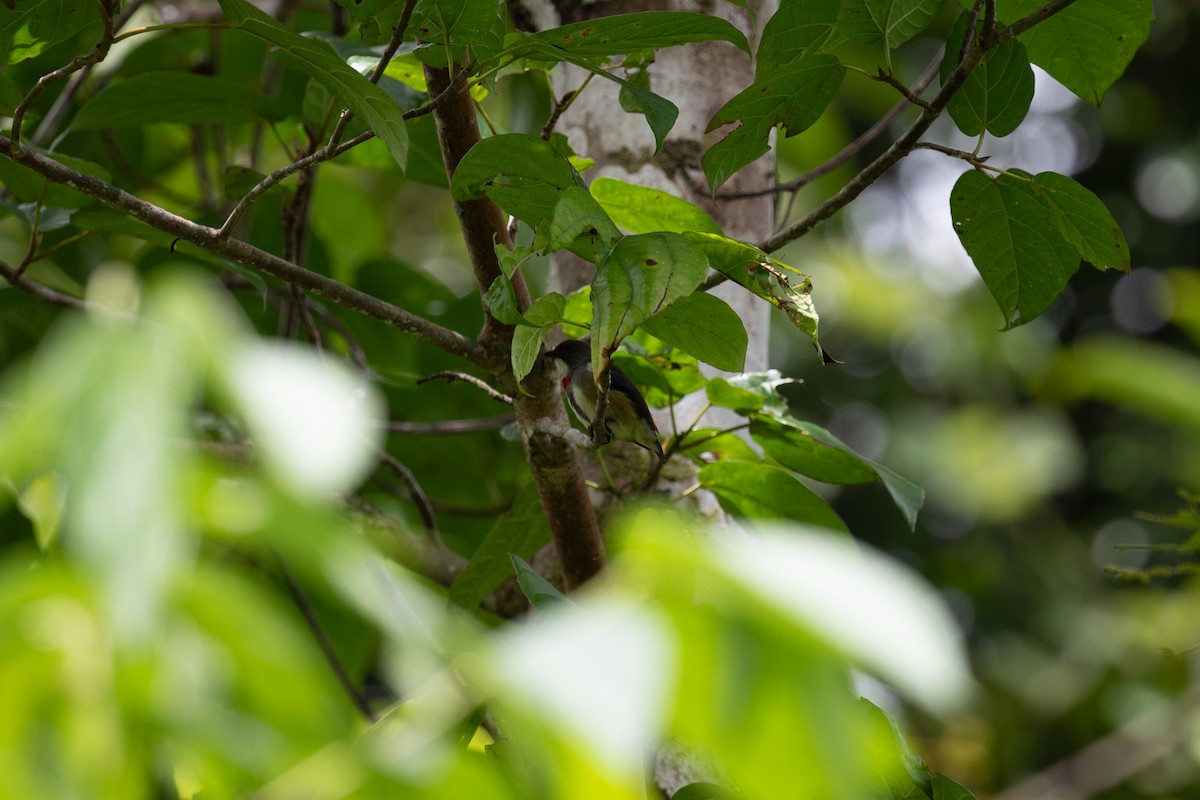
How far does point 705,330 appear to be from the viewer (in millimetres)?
1410

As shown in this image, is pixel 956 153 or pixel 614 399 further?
pixel 614 399

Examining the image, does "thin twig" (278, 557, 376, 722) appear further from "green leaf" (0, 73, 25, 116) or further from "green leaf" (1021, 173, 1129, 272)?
"green leaf" (1021, 173, 1129, 272)

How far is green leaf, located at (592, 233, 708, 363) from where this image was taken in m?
1.14

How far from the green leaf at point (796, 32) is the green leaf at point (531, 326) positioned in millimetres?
518

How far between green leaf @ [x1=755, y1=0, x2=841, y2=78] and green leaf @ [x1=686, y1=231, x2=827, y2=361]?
36 cm

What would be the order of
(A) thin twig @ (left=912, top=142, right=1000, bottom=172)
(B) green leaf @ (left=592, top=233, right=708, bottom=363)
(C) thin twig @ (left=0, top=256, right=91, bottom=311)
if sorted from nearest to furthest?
(B) green leaf @ (left=592, top=233, right=708, bottom=363) < (A) thin twig @ (left=912, top=142, right=1000, bottom=172) < (C) thin twig @ (left=0, top=256, right=91, bottom=311)

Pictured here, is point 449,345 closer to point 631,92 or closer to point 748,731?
point 631,92

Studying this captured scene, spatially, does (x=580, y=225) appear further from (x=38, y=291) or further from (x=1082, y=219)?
(x=38, y=291)

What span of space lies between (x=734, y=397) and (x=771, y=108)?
0.49 meters

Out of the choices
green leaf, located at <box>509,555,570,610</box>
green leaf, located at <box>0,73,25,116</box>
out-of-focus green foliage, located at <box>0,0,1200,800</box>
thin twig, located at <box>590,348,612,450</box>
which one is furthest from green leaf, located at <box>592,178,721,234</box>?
green leaf, located at <box>0,73,25,116</box>

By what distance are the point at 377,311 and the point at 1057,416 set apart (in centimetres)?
730

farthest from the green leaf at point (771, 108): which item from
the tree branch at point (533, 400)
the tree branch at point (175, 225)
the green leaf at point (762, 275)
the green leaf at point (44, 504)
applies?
the green leaf at point (44, 504)

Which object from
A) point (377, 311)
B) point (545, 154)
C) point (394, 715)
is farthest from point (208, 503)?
point (377, 311)

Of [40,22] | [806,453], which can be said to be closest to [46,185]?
[40,22]
